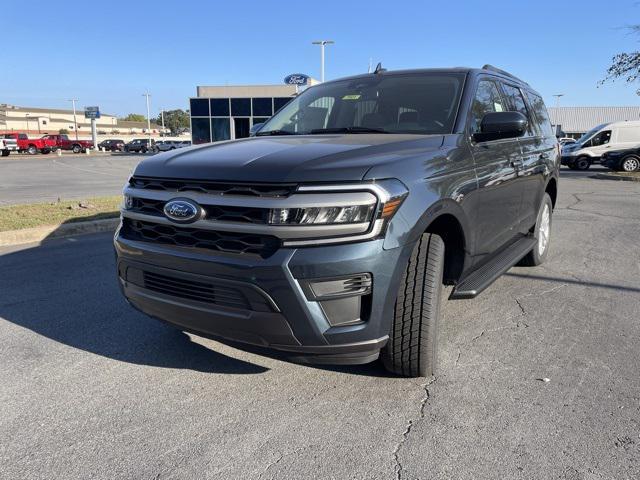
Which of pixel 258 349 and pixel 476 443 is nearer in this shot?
pixel 476 443

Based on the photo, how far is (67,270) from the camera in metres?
5.59

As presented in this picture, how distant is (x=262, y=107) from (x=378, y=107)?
3672cm

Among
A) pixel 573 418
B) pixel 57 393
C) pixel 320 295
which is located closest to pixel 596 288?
pixel 573 418

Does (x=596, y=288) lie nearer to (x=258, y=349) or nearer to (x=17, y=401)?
(x=258, y=349)

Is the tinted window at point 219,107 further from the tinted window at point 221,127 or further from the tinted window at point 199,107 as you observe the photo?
the tinted window at point 199,107

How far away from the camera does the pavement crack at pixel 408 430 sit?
232 cm

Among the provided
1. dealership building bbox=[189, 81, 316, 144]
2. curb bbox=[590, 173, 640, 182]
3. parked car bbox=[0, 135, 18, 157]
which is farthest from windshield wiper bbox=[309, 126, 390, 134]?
parked car bbox=[0, 135, 18, 157]

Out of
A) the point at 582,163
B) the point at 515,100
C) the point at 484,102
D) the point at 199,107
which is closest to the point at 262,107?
the point at 199,107

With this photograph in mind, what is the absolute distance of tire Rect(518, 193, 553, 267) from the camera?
5430 mm

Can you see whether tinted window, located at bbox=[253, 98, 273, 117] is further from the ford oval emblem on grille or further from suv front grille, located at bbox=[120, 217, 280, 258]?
the ford oval emblem on grille

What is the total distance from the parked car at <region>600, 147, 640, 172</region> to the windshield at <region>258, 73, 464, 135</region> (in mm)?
21759

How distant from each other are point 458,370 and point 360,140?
1.59m

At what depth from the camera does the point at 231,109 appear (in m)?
40.0

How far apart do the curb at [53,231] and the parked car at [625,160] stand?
851 inches
